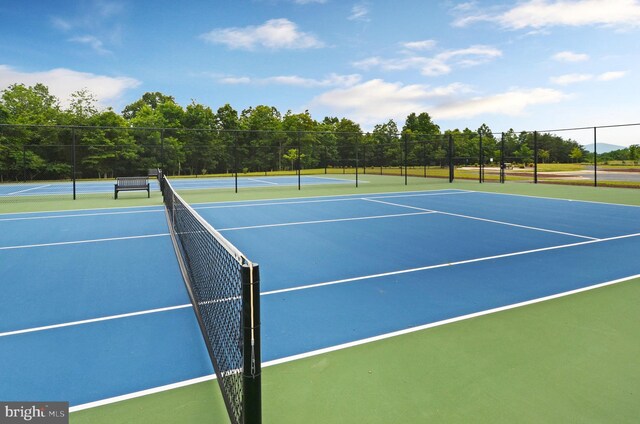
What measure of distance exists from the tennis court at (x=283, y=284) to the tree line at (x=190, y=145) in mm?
12268

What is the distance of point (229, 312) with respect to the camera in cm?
306

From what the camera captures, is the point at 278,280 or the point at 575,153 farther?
the point at 575,153

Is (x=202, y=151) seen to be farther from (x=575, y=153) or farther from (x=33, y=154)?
(x=575, y=153)

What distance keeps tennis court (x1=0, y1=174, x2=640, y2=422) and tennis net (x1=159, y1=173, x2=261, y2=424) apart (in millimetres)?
198

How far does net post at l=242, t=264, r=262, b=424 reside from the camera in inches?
74.5

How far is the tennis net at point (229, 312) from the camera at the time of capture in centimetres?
191

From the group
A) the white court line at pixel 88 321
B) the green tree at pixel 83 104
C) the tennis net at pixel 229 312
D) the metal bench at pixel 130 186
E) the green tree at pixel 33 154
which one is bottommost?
the white court line at pixel 88 321

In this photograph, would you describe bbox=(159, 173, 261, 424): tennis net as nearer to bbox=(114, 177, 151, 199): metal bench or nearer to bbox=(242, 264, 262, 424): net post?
bbox=(242, 264, 262, 424): net post

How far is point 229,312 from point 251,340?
120 centimetres

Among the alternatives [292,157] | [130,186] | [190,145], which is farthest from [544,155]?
[130,186]

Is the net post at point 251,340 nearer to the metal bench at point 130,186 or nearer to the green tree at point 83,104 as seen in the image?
the metal bench at point 130,186

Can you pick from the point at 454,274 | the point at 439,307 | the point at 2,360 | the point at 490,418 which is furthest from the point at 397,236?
the point at 2,360

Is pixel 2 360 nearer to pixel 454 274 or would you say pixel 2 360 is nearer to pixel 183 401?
pixel 183 401

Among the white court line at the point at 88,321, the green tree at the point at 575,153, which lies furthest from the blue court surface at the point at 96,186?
the green tree at the point at 575,153
